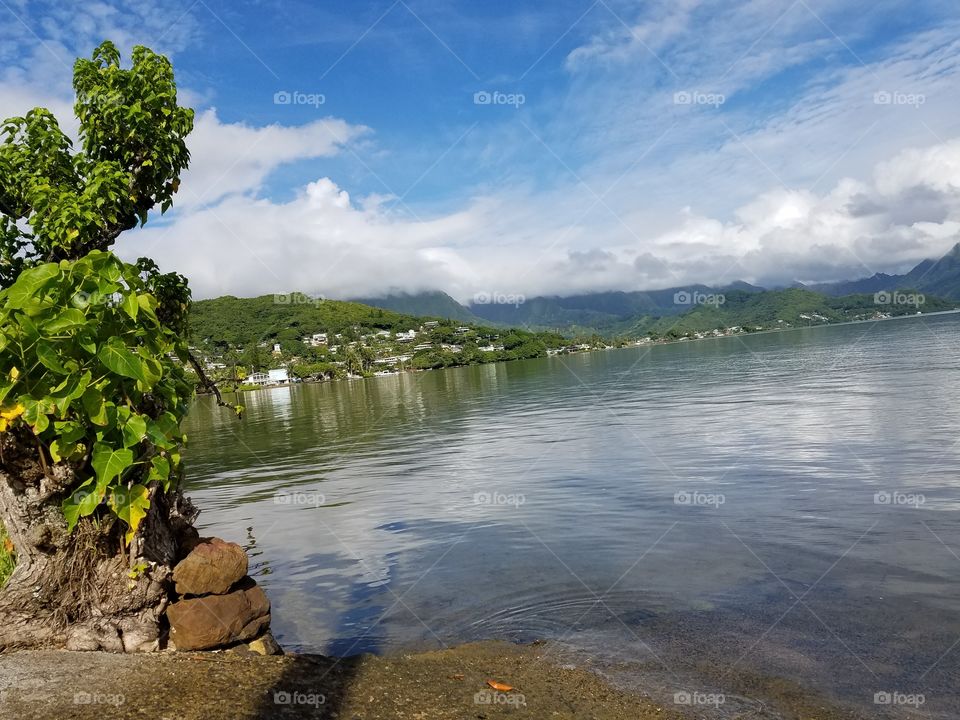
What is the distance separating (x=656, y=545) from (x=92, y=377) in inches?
516

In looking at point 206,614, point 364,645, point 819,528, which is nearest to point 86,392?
point 206,614

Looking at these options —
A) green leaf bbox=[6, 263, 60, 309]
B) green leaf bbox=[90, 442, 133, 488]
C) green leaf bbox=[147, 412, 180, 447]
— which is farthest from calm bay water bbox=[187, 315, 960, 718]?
green leaf bbox=[6, 263, 60, 309]

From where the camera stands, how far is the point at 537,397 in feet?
240

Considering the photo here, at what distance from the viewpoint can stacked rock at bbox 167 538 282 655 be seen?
8656 millimetres

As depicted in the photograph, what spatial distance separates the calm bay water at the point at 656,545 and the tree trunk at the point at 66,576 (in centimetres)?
373

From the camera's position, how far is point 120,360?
696cm

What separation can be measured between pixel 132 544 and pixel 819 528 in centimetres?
1531

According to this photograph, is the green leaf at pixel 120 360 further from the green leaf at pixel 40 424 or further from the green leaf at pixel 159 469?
the green leaf at pixel 159 469

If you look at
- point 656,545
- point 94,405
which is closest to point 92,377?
point 94,405

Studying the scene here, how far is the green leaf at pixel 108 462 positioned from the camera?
7.13 metres

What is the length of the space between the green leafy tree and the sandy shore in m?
0.85

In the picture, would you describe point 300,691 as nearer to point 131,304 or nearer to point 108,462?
point 108,462

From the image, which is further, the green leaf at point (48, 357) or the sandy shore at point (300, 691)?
the sandy shore at point (300, 691)

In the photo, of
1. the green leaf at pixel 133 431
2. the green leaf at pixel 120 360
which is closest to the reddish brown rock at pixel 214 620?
the green leaf at pixel 133 431
